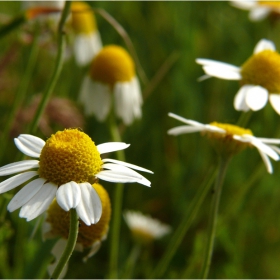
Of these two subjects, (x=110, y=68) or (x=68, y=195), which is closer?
(x=68, y=195)

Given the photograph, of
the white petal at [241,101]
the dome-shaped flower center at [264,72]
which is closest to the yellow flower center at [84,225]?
the white petal at [241,101]

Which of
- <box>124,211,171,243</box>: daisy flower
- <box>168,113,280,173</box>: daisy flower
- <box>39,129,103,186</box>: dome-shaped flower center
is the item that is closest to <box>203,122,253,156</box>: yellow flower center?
<box>168,113,280,173</box>: daisy flower

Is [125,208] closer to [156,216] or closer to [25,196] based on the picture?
[156,216]

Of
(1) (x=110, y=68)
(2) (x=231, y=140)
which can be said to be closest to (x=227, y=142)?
(2) (x=231, y=140)

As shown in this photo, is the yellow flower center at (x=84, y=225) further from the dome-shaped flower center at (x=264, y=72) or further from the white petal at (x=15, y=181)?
the dome-shaped flower center at (x=264, y=72)

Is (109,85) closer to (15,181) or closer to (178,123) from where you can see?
(178,123)

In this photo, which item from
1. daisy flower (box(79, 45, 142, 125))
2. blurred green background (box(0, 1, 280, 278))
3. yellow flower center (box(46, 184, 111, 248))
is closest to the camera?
yellow flower center (box(46, 184, 111, 248))

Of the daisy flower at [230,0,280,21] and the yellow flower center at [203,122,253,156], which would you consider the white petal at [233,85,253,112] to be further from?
the daisy flower at [230,0,280,21]
